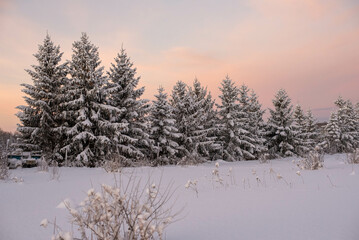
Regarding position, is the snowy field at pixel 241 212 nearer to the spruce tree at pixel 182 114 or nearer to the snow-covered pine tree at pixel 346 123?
the spruce tree at pixel 182 114

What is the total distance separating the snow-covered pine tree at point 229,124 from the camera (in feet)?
80.4

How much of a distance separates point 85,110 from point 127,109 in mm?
3313

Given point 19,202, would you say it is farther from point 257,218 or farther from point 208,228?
point 257,218

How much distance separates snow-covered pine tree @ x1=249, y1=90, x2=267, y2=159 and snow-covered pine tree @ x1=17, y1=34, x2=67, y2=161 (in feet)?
63.6

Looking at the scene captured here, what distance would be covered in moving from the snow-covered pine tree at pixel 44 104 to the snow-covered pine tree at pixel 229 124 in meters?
15.6

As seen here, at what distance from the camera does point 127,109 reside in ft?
61.2

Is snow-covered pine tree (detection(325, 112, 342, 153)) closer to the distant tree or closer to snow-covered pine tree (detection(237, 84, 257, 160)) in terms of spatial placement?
the distant tree

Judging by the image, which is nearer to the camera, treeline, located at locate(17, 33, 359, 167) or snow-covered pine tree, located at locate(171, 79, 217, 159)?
treeline, located at locate(17, 33, 359, 167)

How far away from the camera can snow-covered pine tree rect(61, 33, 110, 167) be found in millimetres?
15742

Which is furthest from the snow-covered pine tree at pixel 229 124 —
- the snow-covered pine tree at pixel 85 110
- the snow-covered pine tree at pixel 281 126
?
the snow-covered pine tree at pixel 85 110

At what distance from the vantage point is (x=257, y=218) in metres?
2.76

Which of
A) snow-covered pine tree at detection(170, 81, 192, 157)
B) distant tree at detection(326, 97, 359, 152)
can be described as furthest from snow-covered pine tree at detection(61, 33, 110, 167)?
distant tree at detection(326, 97, 359, 152)

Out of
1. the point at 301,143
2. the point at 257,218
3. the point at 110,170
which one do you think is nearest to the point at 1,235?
Result: the point at 257,218

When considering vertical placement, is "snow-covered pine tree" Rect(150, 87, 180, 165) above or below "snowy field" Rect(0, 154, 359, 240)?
above
